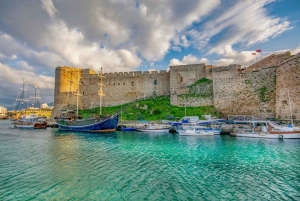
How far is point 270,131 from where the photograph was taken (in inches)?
767

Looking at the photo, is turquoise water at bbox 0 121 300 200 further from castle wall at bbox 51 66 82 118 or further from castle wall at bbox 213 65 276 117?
castle wall at bbox 51 66 82 118

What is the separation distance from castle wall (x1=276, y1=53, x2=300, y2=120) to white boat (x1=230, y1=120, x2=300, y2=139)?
2.54 metres

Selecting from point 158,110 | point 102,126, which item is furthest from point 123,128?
A: point 158,110

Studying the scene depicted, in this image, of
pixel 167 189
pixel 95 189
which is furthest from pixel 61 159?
pixel 167 189

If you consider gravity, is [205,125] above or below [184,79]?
below

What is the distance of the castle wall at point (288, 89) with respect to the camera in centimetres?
2012

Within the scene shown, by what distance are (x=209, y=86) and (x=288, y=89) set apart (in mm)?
12353

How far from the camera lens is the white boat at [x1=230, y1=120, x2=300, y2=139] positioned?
18.2 meters

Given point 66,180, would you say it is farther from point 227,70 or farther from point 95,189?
point 227,70

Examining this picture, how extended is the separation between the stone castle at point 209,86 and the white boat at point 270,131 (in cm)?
273

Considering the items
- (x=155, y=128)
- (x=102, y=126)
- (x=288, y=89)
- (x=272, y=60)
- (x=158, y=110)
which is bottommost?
(x=155, y=128)

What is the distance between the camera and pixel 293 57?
2092 cm

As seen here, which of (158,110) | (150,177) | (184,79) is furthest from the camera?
(184,79)

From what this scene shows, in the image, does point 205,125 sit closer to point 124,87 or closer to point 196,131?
point 196,131
